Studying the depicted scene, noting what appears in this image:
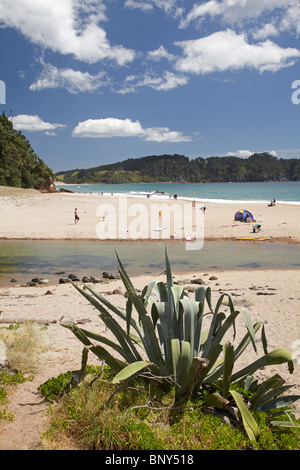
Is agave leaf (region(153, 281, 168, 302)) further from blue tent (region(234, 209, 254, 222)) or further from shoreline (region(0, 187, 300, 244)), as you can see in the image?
blue tent (region(234, 209, 254, 222))

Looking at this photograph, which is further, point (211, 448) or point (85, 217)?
point (85, 217)

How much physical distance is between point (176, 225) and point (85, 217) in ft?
31.4

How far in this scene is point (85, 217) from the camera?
34406mm

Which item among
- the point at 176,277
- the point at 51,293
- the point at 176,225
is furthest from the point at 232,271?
the point at 176,225

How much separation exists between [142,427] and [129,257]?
51.2 ft

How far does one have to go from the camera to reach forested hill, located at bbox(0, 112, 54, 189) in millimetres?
70438

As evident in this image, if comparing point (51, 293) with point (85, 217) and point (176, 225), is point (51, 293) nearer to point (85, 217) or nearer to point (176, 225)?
point (176, 225)

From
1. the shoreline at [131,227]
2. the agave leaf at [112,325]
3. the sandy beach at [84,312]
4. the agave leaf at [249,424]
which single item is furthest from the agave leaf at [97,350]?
the shoreline at [131,227]

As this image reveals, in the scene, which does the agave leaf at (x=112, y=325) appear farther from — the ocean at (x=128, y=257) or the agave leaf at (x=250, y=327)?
the ocean at (x=128, y=257)

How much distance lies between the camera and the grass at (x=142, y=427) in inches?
→ 127

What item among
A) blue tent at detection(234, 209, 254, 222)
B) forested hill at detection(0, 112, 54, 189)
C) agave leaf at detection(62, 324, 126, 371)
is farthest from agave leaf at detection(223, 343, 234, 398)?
forested hill at detection(0, 112, 54, 189)

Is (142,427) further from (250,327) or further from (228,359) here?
(250,327)

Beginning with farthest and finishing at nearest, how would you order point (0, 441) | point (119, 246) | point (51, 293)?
point (119, 246), point (51, 293), point (0, 441)
